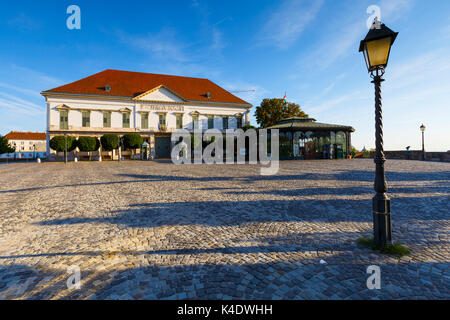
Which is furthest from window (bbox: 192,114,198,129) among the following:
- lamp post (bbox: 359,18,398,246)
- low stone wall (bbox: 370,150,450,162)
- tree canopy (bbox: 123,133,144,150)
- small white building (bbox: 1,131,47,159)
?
small white building (bbox: 1,131,47,159)

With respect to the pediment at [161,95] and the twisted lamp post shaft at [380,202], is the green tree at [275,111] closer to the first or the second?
the pediment at [161,95]

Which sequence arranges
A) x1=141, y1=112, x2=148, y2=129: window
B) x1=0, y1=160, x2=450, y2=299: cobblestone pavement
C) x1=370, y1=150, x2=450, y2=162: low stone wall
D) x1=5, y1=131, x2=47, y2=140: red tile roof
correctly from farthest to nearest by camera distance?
x1=5, y1=131, x2=47, y2=140: red tile roof
x1=141, y1=112, x2=148, y2=129: window
x1=370, y1=150, x2=450, y2=162: low stone wall
x1=0, y1=160, x2=450, y2=299: cobblestone pavement

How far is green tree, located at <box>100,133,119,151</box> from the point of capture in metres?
30.1

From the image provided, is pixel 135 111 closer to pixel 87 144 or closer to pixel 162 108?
pixel 162 108

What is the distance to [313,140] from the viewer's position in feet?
93.6

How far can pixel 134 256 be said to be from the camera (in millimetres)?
3336

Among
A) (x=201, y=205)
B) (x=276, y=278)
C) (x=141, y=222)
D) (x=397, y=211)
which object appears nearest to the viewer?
(x=276, y=278)

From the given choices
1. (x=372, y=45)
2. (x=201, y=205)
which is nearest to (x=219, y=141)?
(x=201, y=205)

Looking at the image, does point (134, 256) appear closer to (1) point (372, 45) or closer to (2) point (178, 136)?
(1) point (372, 45)

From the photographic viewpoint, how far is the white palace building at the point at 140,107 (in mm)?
32781

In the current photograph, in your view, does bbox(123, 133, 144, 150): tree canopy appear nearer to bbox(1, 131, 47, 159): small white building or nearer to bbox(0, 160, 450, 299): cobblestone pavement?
bbox(0, 160, 450, 299): cobblestone pavement

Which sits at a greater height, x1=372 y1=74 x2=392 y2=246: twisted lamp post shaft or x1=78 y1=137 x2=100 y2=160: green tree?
x1=78 y1=137 x2=100 y2=160: green tree


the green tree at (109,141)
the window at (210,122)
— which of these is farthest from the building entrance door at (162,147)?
the window at (210,122)
